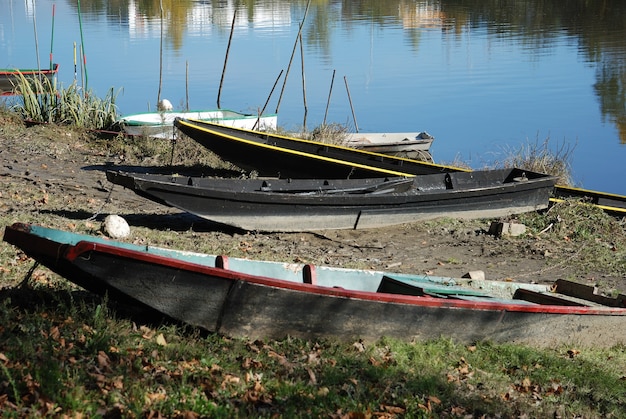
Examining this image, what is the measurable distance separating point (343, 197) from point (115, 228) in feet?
11.4

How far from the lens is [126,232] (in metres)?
10.5

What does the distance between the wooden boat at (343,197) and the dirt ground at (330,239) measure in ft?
0.65

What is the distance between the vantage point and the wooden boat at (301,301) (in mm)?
6203

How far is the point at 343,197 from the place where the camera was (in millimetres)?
12438

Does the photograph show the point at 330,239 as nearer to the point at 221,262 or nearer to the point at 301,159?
the point at 301,159

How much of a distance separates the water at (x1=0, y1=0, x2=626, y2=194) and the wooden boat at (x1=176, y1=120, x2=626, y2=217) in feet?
14.1

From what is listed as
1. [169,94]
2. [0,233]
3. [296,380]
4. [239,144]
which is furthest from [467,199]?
[169,94]

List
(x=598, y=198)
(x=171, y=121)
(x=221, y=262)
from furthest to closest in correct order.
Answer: (x=171, y=121) → (x=598, y=198) → (x=221, y=262)

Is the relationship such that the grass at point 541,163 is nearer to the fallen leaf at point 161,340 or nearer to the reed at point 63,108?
the reed at point 63,108

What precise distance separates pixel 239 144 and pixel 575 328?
8.32 m

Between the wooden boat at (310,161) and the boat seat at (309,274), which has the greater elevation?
the boat seat at (309,274)

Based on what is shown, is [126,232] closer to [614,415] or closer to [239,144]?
[239,144]

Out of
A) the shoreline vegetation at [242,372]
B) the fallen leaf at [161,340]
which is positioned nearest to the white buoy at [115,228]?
the shoreline vegetation at [242,372]

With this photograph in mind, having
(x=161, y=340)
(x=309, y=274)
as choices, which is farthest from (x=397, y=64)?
(x=161, y=340)
